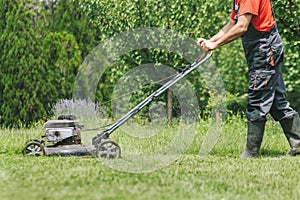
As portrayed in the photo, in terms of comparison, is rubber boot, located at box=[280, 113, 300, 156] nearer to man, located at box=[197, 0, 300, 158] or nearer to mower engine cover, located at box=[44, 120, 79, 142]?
man, located at box=[197, 0, 300, 158]

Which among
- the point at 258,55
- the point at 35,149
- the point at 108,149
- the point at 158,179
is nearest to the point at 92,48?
the point at 35,149

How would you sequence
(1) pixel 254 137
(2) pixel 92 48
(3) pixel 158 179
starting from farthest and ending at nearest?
(2) pixel 92 48
(1) pixel 254 137
(3) pixel 158 179

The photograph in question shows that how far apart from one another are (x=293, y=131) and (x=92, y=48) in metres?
6.47

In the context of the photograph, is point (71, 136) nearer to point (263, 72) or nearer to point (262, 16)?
point (263, 72)

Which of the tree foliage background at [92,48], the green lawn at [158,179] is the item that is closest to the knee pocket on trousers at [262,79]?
the green lawn at [158,179]

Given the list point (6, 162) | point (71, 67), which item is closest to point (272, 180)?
point (6, 162)

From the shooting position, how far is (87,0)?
9.38 meters

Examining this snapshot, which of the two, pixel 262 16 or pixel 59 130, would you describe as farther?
pixel 262 16

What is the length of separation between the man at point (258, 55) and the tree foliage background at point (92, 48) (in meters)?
2.60

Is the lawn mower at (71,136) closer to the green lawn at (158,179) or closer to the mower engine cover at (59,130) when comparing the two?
the mower engine cover at (59,130)

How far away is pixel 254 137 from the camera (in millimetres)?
5141

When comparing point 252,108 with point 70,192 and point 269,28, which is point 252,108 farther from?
point 70,192

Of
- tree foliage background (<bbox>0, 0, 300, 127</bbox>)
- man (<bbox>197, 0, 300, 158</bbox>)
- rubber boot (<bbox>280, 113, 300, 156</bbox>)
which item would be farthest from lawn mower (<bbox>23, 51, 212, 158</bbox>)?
tree foliage background (<bbox>0, 0, 300, 127</bbox>)

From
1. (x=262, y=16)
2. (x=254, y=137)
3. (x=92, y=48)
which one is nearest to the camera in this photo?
(x=262, y=16)
